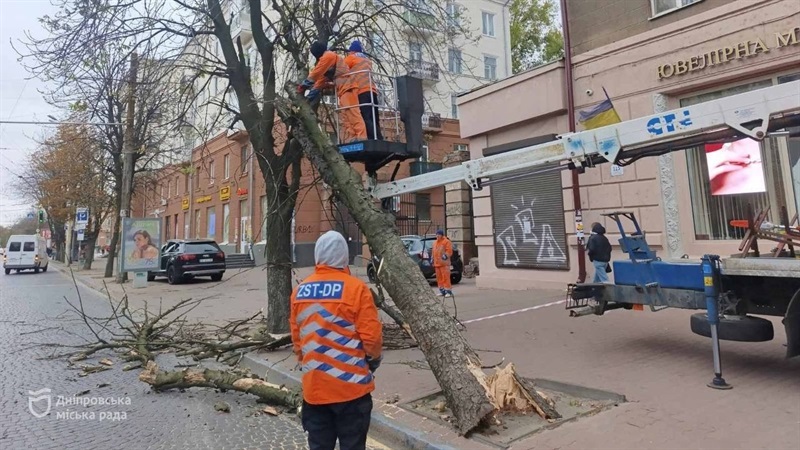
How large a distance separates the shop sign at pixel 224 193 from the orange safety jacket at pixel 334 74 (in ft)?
90.5

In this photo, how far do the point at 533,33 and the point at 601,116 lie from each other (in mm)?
29085

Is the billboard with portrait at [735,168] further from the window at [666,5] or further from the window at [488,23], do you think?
the window at [488,23]

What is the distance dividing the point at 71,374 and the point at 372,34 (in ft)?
25.8

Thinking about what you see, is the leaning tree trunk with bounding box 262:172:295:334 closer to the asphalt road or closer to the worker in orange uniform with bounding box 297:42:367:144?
the asphalt road

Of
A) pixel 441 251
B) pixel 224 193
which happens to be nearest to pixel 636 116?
pixel 441 251

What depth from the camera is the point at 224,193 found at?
32.4 meters

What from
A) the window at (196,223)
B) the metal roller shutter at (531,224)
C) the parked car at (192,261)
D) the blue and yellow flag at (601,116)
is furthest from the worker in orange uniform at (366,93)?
the window at (196,223)

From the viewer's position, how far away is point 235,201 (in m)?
31.2

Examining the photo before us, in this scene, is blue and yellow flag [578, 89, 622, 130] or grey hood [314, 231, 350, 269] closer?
grey hood [314, 231, 350, 269]

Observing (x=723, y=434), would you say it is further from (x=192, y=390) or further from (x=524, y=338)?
(x=192, y=390)

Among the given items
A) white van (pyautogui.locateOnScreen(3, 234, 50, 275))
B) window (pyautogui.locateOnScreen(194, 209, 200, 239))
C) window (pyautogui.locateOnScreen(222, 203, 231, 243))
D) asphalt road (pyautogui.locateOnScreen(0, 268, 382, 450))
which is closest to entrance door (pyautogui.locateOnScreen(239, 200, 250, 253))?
window (pyautogui.locateOnScreen(222, 203, 231, 243))

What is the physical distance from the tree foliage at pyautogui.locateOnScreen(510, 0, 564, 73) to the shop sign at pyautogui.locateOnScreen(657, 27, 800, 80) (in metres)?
23.0

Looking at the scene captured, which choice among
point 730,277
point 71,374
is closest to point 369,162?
point 730,277

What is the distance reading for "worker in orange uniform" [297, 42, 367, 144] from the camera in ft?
19.0
